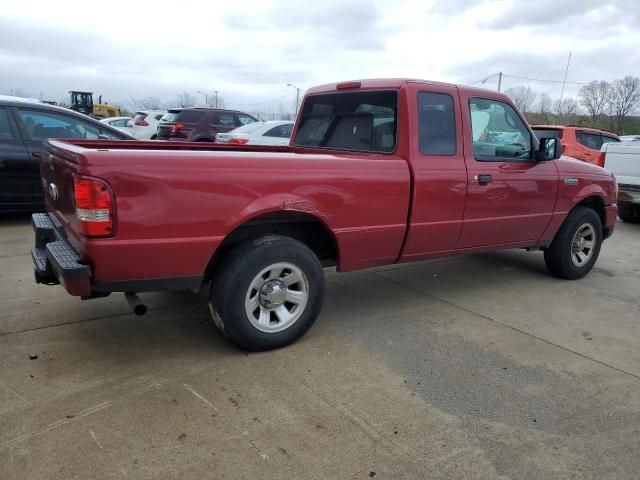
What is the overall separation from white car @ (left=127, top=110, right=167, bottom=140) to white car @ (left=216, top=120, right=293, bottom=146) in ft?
23.8

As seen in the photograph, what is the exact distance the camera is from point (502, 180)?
455 cm

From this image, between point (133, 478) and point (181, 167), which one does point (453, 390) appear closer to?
point (133, 478)

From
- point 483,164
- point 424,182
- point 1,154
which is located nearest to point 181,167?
point 424,182

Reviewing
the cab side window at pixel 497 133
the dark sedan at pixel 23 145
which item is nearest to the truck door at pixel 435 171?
the cab side window at pixel 497 133

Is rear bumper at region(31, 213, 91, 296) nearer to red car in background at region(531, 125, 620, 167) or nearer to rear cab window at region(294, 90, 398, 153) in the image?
rear cab window at region(294, 90, 398, 153)

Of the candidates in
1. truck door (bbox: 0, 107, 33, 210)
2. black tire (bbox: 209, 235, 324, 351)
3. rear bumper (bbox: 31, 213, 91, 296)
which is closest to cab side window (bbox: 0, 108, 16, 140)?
truck door (bbox: 0, 107, 33, 210)

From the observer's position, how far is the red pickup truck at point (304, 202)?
9.50 feet

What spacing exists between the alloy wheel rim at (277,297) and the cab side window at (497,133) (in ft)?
6.51

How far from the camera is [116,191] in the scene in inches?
110

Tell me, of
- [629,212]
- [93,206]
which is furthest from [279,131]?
[93,206]

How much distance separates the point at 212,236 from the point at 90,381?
1.12 m

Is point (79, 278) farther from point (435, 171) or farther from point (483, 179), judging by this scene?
point (483, 179)

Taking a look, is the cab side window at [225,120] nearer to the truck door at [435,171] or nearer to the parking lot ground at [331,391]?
the parking lot ground at [331,391]

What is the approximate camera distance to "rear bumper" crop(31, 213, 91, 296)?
2844 mm
